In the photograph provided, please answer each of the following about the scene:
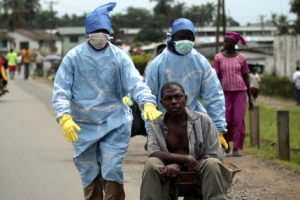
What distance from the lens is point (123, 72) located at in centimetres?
629

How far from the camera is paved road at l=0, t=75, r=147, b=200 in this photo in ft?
27.6

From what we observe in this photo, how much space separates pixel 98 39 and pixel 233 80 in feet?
15.1

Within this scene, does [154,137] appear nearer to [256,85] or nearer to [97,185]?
[97,185]

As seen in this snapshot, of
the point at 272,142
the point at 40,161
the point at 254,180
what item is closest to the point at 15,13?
the point at 272,142

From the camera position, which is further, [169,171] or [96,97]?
[96,97]

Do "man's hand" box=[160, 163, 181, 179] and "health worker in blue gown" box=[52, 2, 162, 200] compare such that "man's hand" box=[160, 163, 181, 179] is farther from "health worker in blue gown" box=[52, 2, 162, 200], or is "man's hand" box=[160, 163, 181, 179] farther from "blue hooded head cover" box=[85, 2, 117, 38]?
"blue hooded head cover" box=[85, 2, 117, 38]

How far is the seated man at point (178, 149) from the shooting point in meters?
5.40

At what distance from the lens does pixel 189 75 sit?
22.3 feet

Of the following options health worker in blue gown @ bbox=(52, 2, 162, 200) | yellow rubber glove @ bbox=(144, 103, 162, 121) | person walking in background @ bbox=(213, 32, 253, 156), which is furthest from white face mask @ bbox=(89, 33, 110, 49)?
person walking in background @ bbox=(213, 32, 253, 156)

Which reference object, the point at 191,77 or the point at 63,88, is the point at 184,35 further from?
the point at 63,88

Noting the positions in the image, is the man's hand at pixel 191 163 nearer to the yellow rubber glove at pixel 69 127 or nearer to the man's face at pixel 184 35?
the yellow rubber glove at pixel 69 127

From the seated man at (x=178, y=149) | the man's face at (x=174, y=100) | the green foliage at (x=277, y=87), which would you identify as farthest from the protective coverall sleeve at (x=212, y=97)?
the green foliage at (x=277, y=87)

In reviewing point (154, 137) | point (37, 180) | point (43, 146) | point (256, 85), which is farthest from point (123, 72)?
point (256, 85)

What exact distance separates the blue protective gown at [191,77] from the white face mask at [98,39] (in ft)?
2.45
